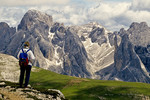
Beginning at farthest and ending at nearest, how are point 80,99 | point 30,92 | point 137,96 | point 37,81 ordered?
point 37,81, point 137,96, point 80,99, point 30,92

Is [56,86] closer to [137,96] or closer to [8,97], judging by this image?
[137,96]

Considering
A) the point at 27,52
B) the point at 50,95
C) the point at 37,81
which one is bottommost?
the point at 37,81

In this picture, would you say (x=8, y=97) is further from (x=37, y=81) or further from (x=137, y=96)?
(x=37, y=81)

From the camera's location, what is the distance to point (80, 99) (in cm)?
8850

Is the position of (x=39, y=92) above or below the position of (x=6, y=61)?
above

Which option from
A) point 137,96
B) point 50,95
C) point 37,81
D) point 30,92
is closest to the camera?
point 30,92

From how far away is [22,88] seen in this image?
30281 millimetres

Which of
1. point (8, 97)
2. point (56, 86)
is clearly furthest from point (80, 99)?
point (8, 97)

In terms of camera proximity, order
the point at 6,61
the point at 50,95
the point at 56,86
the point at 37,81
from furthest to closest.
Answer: the point at 6,61 → the point at 37,81 → the point at 56,86 → the point at 50,95

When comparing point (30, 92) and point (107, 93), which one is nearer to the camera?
point (30, 92)

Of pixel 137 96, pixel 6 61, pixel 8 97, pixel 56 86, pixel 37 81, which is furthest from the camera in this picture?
pixel 6 61

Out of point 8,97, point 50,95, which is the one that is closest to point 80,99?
point 50,95

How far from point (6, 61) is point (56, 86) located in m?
52.0

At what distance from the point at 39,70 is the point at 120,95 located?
274 ft
